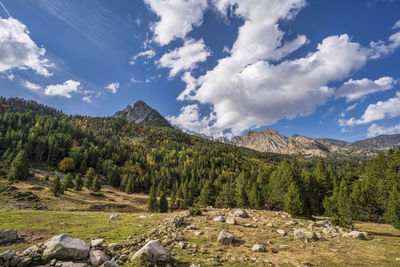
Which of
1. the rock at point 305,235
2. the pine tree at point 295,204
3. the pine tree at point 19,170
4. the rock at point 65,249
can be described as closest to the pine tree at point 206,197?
the pine tree at point 295,204

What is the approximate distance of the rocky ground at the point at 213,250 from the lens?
10008mm

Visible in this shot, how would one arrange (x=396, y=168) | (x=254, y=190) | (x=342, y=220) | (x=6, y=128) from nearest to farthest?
(x=342, y=220) < (x=396, y=168) < (x=254, y=190) < (x=6, y=128)

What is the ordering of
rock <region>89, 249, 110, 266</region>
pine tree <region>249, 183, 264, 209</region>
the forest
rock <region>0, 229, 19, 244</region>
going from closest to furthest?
rock <region>89, 249, 110, 266</region> → rock <region>0, 229, 19, 244</region> → the forest → pine tree <region>249, 183, 264, 209</region>

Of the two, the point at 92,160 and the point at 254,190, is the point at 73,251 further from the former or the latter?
the point at 92,160

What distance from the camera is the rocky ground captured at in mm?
10008

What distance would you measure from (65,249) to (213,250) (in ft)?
37.3

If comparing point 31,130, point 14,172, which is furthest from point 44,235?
point 31,130

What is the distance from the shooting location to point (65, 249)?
1000 cm

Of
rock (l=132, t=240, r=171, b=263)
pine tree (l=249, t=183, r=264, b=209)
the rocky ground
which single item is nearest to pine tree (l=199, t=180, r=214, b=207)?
pine tree (l=249, t=183, r=264, b=209)

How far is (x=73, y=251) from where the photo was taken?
33.2ft

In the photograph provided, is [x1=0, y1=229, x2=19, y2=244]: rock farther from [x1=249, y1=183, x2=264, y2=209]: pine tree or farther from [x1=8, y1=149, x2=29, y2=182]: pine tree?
[x1=8, y1=149, x2=29, y2=182]: pine tree

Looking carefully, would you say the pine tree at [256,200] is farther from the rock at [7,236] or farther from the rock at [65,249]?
the rock at [7,236]

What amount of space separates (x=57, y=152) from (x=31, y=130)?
106 feet

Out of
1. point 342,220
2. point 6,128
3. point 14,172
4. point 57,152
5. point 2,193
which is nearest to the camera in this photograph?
point 342,220
